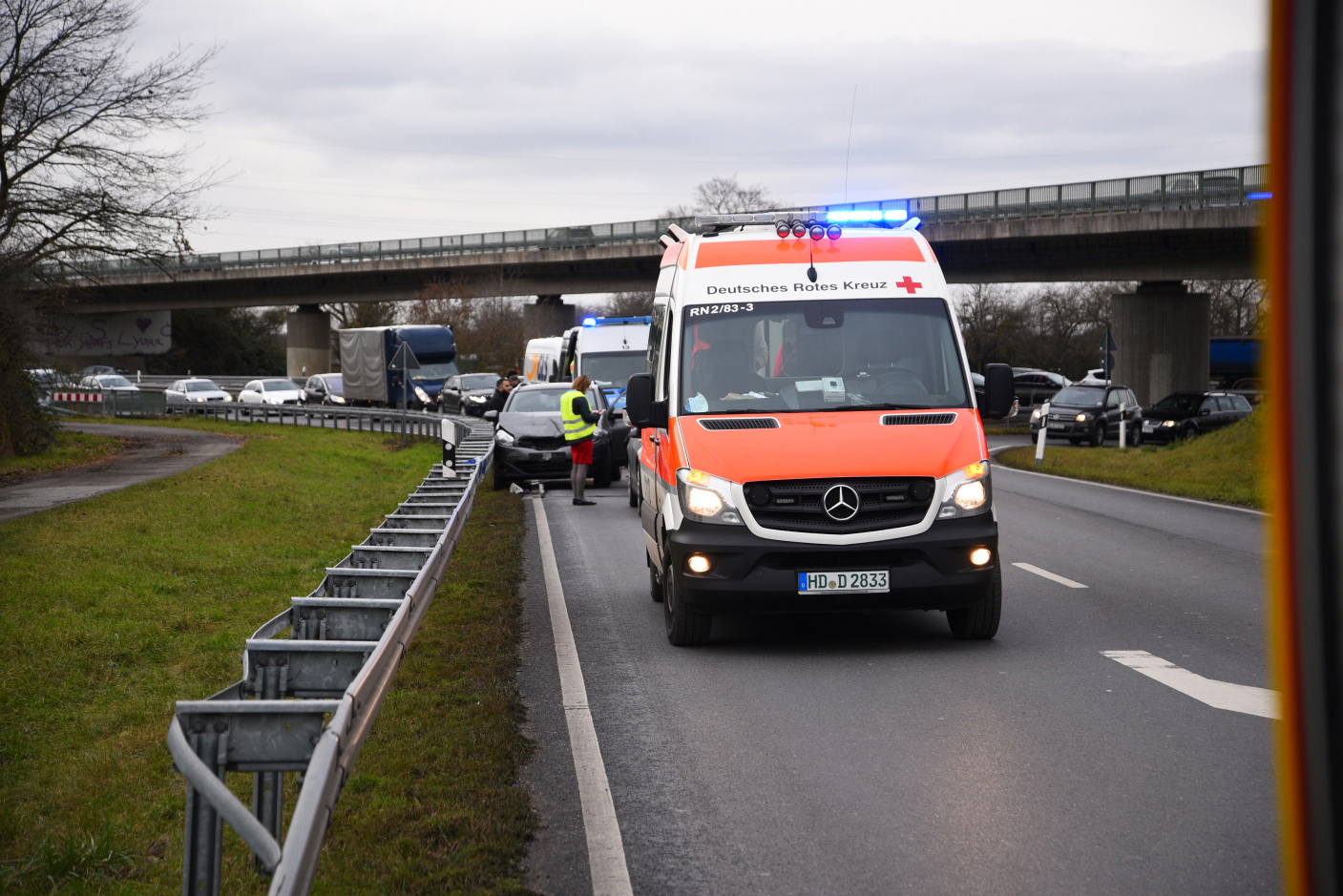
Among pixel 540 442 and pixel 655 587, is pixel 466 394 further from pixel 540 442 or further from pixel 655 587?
pixel 655 587

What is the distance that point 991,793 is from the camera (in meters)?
5.23

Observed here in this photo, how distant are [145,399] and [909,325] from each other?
1626 inches

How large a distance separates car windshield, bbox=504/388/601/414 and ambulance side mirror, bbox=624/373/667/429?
12468 millimetres

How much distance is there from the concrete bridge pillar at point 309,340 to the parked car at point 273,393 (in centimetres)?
2896

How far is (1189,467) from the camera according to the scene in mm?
25156

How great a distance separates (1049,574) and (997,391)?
337cm

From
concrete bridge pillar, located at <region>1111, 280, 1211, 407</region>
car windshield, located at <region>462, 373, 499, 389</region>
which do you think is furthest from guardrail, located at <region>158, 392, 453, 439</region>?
concrete bridge pillar, located at <region>1111, 280, 1211, 407</region>

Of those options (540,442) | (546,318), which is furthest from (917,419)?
(546,318)

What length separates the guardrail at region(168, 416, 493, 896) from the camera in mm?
3348

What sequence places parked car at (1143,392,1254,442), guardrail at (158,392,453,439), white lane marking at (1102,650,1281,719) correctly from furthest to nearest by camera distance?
parked car at (1143,392,1254,442) → guardrail at (158,392,453,439) → white lane marking at (1102,650,1281,719)

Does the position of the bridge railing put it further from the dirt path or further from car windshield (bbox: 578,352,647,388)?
car windshield (bbox: 578,352,647,388)

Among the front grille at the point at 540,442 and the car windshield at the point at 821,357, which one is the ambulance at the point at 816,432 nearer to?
the car windshield at the point at 821,357

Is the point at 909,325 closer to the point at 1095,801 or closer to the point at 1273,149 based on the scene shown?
the point at 1095,801

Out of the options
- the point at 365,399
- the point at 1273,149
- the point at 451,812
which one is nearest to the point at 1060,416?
the point at 365,399
